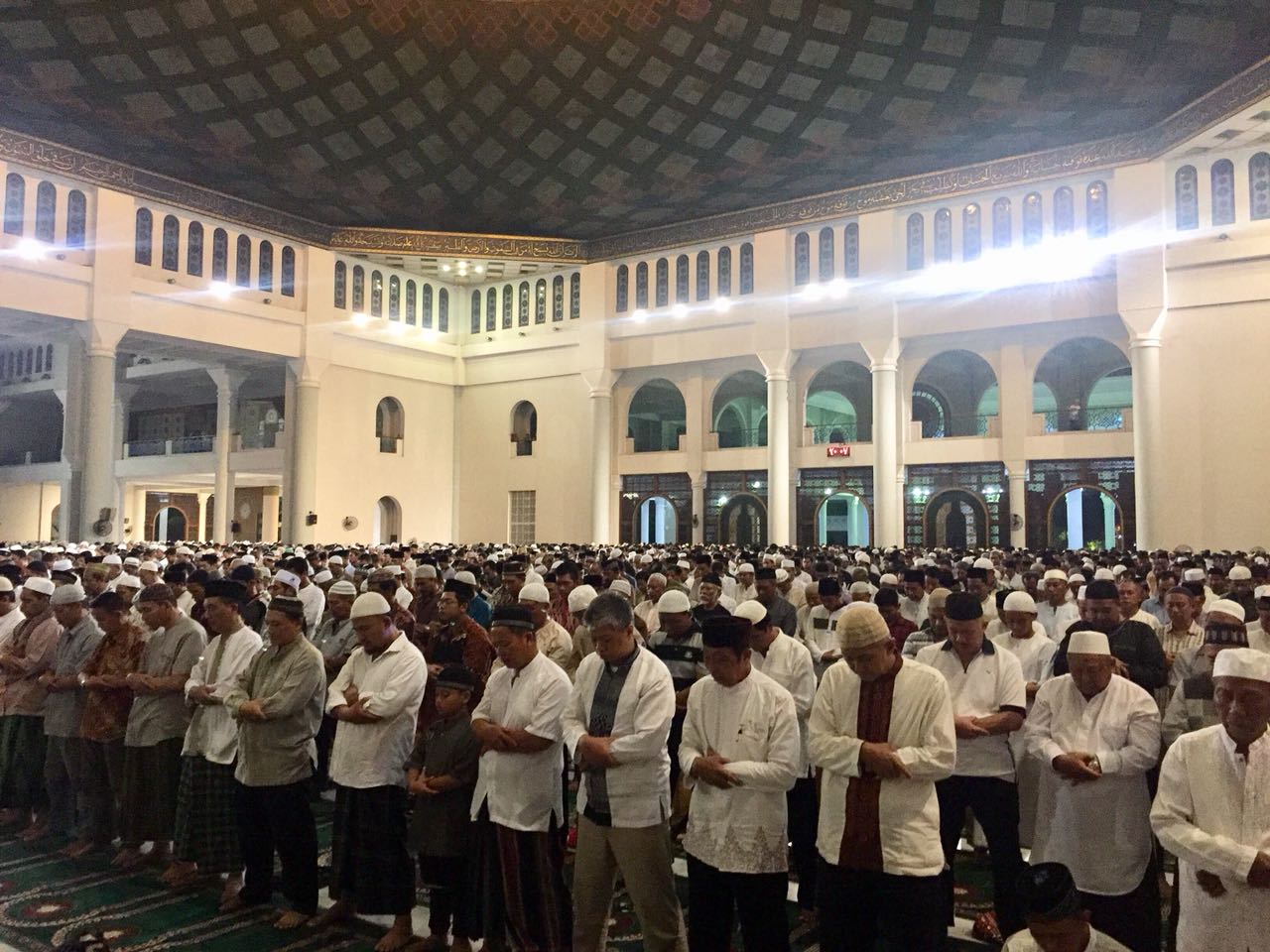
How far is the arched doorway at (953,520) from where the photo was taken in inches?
714

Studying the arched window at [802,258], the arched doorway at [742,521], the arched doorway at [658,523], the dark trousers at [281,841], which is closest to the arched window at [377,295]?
the arched doorway at [658,523]

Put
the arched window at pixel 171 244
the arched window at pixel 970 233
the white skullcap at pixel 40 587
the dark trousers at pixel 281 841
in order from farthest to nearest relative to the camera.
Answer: the arched window at pixel 171 244 < the arched window at pixel 970 233 < the white skullcap at pixel 40 587 < the dark trousers at pixel 281 841

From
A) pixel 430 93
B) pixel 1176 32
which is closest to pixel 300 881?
pixel 1176 32

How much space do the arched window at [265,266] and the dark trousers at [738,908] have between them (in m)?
19.4

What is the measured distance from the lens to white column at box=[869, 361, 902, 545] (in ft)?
59.9

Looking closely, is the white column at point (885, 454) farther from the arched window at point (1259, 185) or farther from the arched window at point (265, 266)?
the arched window at point (265, 266)

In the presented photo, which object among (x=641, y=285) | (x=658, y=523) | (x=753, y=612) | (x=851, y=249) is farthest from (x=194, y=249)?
(x=753, y=612)

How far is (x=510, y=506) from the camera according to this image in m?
24.0

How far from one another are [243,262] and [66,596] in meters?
16.4

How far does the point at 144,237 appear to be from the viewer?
17.9 meters

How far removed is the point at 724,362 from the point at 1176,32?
33.4ft

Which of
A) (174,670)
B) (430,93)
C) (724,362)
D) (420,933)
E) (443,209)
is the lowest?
(420,933)

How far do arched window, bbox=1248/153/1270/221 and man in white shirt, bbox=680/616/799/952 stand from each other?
51.2 feet

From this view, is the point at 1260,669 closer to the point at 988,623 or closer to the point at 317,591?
the point at 988,623
